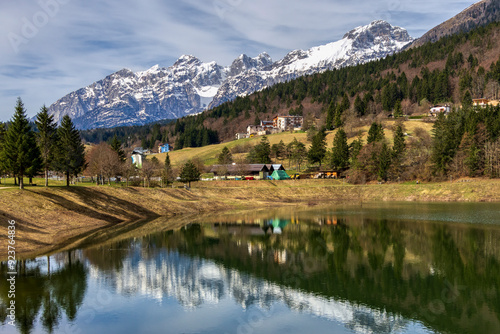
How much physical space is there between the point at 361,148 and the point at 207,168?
56372 millimetres

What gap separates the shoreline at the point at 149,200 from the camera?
46.6m

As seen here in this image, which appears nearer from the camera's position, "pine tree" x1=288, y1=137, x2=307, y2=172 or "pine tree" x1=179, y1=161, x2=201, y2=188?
"pine tree" x1=179, y1=161, x2=201, y2=188

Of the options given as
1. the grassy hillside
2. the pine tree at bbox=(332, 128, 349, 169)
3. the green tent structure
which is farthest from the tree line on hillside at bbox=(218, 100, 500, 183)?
the grassy hillside

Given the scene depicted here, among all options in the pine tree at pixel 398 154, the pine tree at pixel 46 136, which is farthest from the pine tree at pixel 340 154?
the pine tree at pixel 46 136

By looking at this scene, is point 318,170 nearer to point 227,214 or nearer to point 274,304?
point 227,214

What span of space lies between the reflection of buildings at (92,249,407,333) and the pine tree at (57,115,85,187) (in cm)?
3936

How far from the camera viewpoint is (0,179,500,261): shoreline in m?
46.6

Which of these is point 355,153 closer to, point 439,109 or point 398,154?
point 398,154

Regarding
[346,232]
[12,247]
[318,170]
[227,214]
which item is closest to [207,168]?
[318,170]

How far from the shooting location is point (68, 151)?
7281 cm

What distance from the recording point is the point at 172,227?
60594 millimetres

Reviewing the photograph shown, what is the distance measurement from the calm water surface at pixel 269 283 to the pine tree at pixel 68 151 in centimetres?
2438

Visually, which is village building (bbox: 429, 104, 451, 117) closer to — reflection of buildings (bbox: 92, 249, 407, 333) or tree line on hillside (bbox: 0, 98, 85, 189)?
tree line on hillside (bbox: 0, 98, 85, 189)

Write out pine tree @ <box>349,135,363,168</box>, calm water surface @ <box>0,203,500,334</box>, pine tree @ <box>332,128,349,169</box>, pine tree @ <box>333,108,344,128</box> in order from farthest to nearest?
pine tree @ <box>333,108,344,128</box>, pine tree @ <box>332,128,349,169</box>, pine tree @ <box>349,135,363,168</box>, calm water surface @ <box>0,203,500,334</box>
